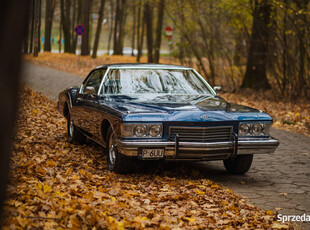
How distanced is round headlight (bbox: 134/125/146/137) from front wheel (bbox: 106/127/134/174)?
447 millimetres

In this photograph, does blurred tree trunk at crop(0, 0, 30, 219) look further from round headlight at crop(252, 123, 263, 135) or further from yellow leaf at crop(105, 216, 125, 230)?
round headlight at crop(252, 123, 263, 135)

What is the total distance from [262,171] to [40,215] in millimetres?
4253

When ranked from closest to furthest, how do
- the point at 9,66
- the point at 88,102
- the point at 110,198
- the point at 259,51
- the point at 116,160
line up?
1. the point at 9,66
2. the point at 110,198
3. the point at 116,160
4. the point at 88,102
5. the point at 259,51

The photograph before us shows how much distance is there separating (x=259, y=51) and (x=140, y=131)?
44.5 feet

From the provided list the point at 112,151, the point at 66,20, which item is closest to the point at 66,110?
the point at 112,151

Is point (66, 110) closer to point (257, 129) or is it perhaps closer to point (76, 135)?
point (76, 135)

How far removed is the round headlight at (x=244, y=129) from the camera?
6.53 m

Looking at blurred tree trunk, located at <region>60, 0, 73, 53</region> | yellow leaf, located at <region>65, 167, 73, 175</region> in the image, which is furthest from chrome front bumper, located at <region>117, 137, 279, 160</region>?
blurred tree trunk, located at <region>60, 0, 73, 53</region>

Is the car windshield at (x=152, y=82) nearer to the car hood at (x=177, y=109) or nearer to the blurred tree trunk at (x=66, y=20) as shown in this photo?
the car hood at (x=177, y=109)

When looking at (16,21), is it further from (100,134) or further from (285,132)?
(285,132)

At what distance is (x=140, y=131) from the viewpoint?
20.4 ft

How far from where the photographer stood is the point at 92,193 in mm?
5375

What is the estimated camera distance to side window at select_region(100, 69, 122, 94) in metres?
7.66

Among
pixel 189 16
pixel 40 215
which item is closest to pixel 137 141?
pixel 40 215
